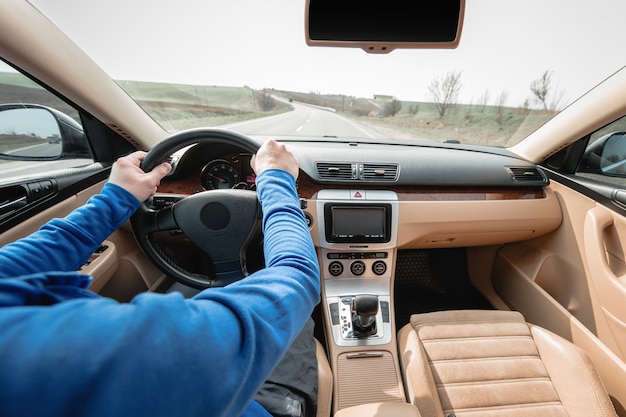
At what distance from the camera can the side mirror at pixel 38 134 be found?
1598 mm

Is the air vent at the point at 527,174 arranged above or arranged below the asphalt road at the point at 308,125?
below

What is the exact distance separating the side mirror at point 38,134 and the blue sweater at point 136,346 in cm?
167

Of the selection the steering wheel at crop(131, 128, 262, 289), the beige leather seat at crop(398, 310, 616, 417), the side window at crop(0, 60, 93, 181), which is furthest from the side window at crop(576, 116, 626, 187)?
the side window at crop(0, 60, 93, 181)

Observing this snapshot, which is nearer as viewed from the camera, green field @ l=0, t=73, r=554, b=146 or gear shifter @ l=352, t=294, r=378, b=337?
gear shifter @ l=352, t=294, r=378, b=337

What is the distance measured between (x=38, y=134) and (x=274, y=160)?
5.21ft

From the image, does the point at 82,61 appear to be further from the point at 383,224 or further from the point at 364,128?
the point at 364,128

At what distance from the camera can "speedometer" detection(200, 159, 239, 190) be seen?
1979mm

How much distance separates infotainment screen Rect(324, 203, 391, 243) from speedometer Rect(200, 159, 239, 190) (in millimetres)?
606

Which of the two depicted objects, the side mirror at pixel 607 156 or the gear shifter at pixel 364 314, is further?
the side mirror at pixel 607 156

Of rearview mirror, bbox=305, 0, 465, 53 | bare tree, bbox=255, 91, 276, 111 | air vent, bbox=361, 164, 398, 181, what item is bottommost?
air vent, bbox=361, 164, 398, 181

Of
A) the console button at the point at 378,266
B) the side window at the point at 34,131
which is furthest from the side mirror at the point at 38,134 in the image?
the console button at the point at 378,266

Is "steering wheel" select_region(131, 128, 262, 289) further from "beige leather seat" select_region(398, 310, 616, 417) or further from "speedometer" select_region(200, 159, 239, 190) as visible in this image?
"beige leather seat" select_region(398, 310, 616, 417)

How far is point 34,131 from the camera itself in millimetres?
1747

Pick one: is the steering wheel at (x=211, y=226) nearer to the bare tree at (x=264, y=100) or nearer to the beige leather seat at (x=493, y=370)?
the beige leather seat at (x=493, y=370)
